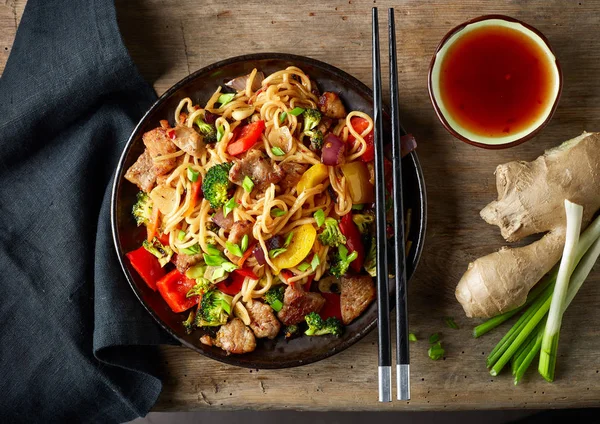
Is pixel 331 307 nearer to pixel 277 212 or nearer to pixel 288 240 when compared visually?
pixel 288 240

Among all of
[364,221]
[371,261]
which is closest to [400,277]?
[371,261]

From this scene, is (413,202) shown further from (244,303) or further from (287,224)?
(244,303)

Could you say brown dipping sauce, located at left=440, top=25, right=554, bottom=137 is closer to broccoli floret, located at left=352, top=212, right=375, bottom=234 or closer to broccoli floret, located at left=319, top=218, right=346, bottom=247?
broccoli floret, located at left=352, top=212, right=375, bottom=234

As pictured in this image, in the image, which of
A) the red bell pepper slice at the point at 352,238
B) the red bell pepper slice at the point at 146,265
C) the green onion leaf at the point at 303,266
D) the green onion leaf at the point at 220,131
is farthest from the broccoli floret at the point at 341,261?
the red bell pepper slice at the point at 146,265

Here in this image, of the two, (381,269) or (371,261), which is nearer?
(381,269)

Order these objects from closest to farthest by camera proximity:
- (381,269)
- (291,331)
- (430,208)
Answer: (381,269) → (291,331) → (430,208)

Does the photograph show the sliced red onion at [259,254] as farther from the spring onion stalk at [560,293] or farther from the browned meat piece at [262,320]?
the spring onion stalk at [560,293]

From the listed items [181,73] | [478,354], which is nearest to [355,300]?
[478,354]
